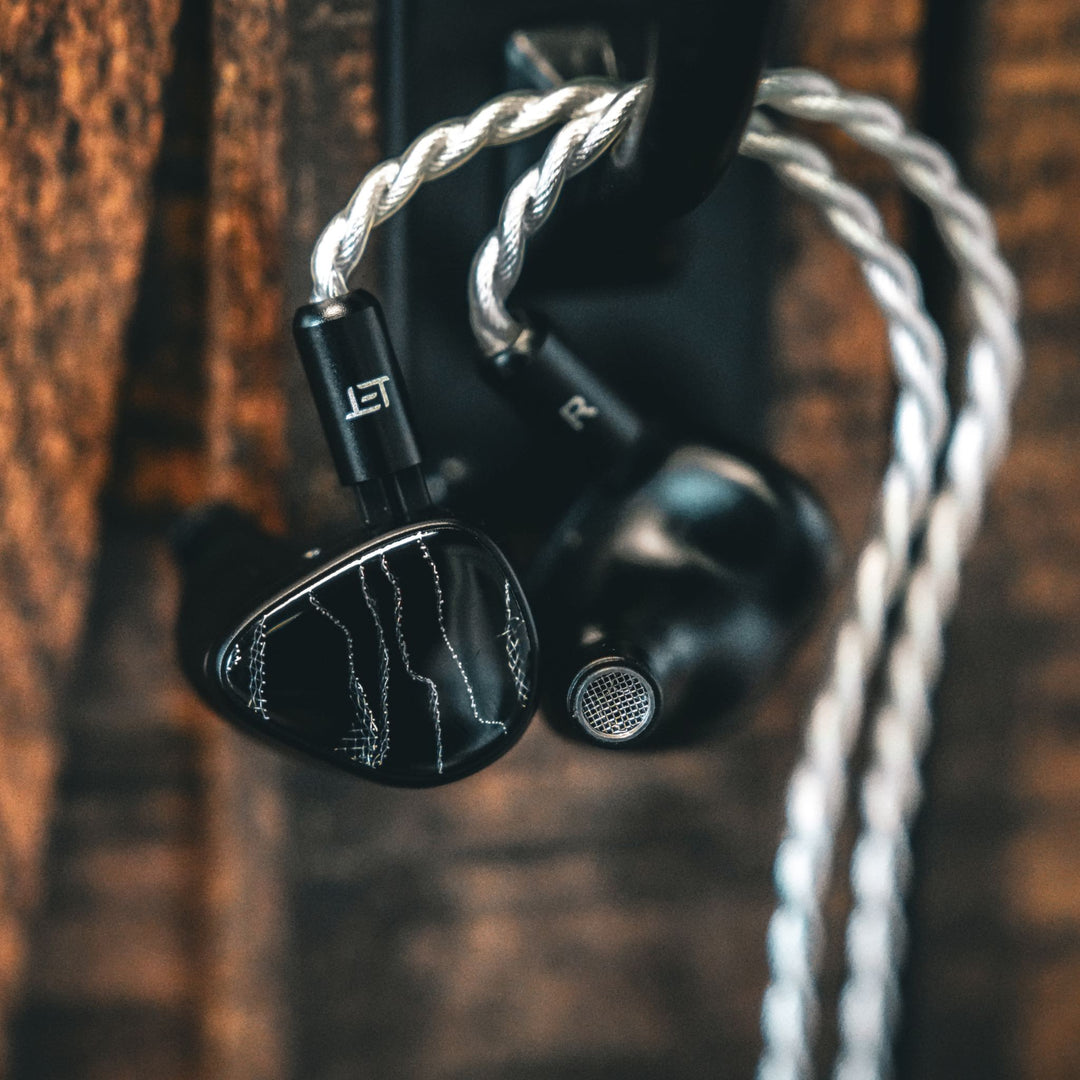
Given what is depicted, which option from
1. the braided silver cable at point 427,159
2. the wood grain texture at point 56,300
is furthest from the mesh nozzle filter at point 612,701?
the wood grain texture at point 56,300

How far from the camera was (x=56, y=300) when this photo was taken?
11.5 inches

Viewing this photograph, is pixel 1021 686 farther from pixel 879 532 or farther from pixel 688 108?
pixel 688 108

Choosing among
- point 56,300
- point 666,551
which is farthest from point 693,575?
point 56,300

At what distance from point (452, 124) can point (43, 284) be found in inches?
6.8

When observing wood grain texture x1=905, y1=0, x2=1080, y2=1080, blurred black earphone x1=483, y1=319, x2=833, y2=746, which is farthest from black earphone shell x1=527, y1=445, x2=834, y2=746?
wood grain texture x1=905, y1=0, x2=1080, y2=1080

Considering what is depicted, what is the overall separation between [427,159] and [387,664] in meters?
0.12

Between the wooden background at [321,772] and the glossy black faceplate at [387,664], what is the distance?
0.13 metres

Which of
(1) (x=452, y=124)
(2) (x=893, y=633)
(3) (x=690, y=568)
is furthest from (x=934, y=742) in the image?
(1) (x=452, y=124)

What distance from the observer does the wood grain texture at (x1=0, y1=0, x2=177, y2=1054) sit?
0.90ft

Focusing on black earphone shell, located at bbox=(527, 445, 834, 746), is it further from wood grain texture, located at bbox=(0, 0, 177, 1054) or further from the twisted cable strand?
wood grain texture, located at bbox=(0, 0, 177, 1054)

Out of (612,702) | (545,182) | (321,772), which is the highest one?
(545,182)

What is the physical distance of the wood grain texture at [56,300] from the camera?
275mm

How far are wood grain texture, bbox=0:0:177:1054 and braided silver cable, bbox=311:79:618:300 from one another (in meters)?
0.14

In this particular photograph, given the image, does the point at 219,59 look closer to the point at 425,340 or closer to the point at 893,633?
the point at 425,340
